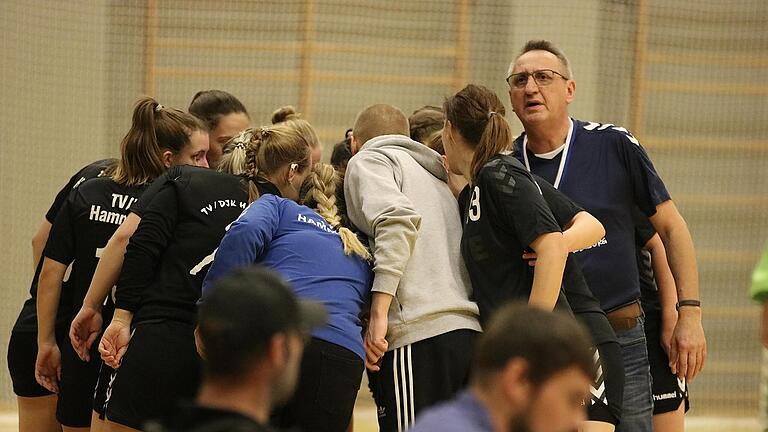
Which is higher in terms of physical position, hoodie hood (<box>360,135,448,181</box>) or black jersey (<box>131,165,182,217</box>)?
hoodie hood (<box>360,135,448,181</box>)

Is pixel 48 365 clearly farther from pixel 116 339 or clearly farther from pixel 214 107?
pixel 214 107

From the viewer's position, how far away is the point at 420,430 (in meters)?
1.60

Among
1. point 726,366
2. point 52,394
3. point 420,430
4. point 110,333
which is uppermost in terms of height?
point 420,430

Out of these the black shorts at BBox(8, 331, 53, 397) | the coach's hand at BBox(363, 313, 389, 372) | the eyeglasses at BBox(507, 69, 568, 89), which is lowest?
the black shorts at BBox(8, 331, 53, 397)

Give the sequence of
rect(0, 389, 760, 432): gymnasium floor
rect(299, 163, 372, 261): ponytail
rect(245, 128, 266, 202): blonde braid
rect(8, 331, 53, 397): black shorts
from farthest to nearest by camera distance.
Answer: rect(0, 389, 760, 432): gymnasium floor < rect(8, 331, 53, 397): black shorts < rect(245, 128, 266, 202): blonde braid < rect(299, 163, 372, 261): ponytail

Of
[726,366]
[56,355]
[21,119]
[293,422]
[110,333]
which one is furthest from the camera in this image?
[726,366]

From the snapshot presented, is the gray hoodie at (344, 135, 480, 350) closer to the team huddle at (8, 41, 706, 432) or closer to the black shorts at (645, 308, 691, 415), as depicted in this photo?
the team huddle at (8, 41, 706, 432)

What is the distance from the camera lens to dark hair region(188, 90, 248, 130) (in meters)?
4.14

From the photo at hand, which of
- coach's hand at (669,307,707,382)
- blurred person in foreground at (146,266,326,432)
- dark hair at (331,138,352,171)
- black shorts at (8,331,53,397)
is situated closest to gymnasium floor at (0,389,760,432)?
dark hair at (331,138,352,171)

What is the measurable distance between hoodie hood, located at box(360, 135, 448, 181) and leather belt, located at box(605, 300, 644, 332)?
738 mm

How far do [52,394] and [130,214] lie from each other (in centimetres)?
110

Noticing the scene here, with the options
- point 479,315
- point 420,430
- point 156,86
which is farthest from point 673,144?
point 420,430

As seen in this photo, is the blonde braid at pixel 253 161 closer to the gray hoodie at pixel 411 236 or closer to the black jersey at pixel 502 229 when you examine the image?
the gray hoodie at pixel 411 236

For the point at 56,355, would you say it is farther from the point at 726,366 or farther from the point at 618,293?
the point at 726,366
